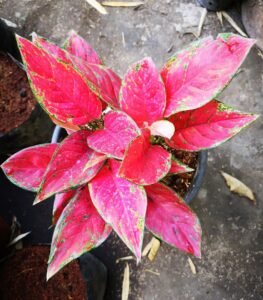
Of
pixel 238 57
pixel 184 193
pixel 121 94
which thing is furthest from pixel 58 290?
pixel 238 57

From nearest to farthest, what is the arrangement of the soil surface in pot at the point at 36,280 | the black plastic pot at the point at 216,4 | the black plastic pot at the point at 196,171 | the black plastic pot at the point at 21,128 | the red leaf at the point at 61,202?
the red leaf at the point at 61,202, the black plastic pot at the point at 196,171, the soil surface in pot at the point at 36,280, the black plastic pot at the point at 21,128, the black plastic pot at the point at 216,4

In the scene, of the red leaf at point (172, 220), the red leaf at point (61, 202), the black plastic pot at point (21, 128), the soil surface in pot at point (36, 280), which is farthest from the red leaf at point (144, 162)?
the black plastic pot at point (21, 128)

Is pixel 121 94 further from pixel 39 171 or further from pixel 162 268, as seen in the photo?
pixel 162 268

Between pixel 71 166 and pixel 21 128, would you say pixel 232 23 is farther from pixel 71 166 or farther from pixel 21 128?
pixel 71 166

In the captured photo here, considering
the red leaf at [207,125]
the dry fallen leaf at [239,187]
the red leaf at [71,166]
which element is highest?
the red leaf at [71,166]

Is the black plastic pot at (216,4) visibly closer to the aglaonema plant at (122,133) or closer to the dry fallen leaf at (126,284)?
the aglaonema plant at (122,133)

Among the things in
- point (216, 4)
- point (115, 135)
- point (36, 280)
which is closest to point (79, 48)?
point (115, 135)
